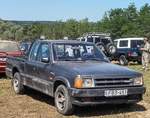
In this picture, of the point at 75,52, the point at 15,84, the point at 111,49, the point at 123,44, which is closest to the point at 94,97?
the point at 75,52

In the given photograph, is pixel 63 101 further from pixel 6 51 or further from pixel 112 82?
pixel 6 51

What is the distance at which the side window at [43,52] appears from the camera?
10.6 m

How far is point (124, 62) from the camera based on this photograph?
2645 centimetres

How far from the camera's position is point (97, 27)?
71.5 metres

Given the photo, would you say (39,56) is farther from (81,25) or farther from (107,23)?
(81,25)

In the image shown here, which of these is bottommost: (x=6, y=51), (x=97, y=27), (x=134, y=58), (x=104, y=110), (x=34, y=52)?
(x=104, y=110)

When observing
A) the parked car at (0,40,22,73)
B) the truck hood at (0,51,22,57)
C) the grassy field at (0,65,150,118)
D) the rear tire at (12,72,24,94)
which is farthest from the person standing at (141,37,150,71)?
the rear tire at (12,72,24,94)

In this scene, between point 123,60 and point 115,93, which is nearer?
point 115,93

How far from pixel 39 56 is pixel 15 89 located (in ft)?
6.76

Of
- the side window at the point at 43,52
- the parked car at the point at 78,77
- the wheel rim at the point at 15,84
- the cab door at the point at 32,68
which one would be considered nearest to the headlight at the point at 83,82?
the parked car at the point at 78,77

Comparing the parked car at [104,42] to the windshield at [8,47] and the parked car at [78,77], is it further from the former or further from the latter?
the parked car at [78,77]

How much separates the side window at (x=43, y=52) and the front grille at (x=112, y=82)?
1805mm

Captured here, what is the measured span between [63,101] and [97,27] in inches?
2456

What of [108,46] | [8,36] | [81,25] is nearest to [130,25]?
[81,25]
